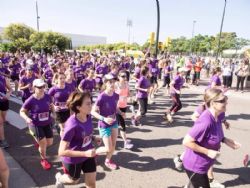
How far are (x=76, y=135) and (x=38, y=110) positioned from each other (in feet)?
6.54

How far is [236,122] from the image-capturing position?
9312mm

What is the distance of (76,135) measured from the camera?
3.25 m

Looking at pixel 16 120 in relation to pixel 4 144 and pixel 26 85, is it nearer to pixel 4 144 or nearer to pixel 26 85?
pixel 26 85

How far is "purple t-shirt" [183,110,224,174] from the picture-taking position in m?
2.93

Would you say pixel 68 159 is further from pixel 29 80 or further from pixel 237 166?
pixel 29 80

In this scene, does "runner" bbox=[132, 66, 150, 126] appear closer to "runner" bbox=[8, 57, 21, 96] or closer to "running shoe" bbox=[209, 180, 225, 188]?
"running shoe" bbox=[209, 180, 225, 188]

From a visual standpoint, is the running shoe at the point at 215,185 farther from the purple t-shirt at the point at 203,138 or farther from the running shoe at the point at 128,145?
the running shoe at the point at 128,145

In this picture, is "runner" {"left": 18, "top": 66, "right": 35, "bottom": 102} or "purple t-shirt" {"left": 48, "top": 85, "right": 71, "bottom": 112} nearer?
"purple t-shirt" {"left": 48, "top": 85, "right": 71, "bottom": 112}

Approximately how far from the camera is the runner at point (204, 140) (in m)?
2.92

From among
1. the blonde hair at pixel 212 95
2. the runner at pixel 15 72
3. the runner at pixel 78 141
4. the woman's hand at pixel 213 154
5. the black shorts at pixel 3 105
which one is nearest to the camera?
the woman's hand at pixel 213 154

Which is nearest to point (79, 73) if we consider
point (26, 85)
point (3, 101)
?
point (26, 85)

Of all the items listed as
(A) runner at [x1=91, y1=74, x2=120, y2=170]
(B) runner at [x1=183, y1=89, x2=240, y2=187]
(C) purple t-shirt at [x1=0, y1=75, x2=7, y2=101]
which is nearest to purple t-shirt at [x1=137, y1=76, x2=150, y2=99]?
(A) runner at [x1=91, y1=74, x2=120, y2=170]

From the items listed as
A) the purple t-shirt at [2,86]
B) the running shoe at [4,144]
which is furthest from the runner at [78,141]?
the purple t-shirt at [2,86]

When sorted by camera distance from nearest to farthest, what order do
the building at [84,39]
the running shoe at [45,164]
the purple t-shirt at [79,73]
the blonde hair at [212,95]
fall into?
the blonde hair at [212,95] < the running shoe at [45,164] < the purple t-shirt at [79,73] < the building at [84,39]
